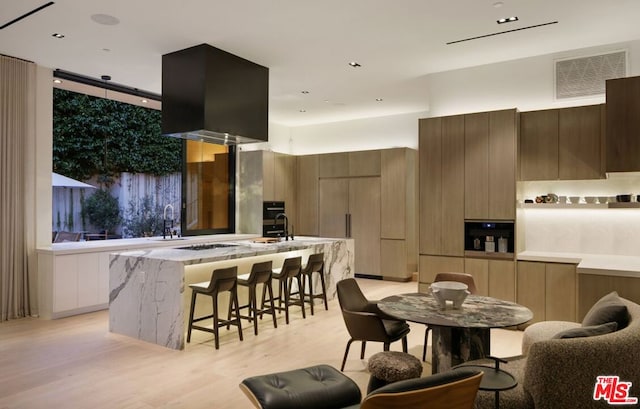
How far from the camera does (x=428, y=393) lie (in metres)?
1.82

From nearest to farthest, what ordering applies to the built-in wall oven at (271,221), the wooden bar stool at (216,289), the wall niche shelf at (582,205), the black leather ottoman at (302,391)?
1. the black leather ottoman at (302,391)
2. the wooden bar stool at (216,289)
3. the wall niche shelf at (582,205)
4. the built-in wall oven at (271,221)

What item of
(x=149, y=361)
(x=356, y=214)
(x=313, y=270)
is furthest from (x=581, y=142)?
(x=149, y=361)

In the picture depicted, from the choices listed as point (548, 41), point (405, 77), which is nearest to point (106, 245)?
point (405, 77)

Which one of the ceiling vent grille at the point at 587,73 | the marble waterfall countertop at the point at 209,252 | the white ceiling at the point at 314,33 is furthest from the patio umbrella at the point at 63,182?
the ceiling vent grille at the point at 587,73

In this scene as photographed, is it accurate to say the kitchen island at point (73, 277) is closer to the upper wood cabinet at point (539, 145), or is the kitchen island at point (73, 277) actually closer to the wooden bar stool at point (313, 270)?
the wooden bar stool at point (313, 270)

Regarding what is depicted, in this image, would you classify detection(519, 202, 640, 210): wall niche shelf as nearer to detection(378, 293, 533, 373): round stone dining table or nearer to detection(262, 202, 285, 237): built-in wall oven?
detection(378, 293, 533, 373): round stone dining table

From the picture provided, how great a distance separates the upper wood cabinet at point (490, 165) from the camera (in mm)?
5410

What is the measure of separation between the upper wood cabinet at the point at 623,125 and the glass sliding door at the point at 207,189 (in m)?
6.49

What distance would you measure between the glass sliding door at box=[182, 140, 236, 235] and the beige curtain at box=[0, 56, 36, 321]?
2.69 meters

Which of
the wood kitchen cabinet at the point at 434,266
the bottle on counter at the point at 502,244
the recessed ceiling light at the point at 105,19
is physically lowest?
the wood kitchen cabinet at the point at 434,266

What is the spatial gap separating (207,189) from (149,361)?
4.81 m

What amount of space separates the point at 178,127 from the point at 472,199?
3785mm

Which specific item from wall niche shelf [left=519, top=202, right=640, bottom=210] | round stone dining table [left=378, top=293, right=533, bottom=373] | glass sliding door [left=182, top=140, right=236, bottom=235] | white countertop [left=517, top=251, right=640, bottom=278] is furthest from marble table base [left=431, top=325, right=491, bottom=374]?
glass sliding door [left=182, top=140, right=236, bottom=235]

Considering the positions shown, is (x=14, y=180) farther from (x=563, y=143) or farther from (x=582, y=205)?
(x=582, y=205)
